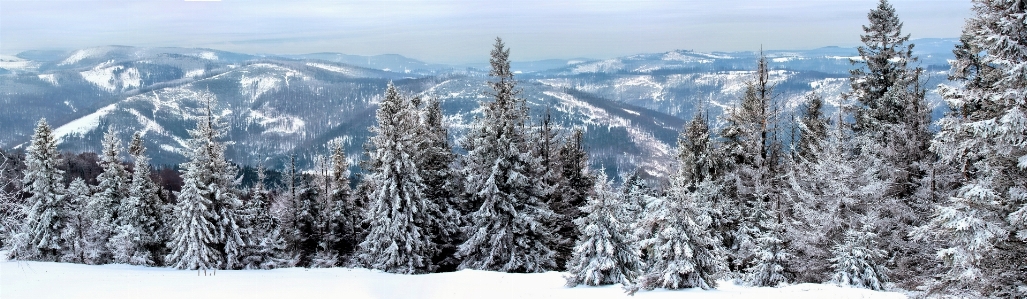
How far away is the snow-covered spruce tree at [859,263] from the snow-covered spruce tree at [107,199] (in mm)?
37870

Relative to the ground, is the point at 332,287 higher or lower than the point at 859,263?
lower

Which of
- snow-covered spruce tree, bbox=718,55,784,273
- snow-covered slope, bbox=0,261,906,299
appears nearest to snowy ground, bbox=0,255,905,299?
snow-covered slope, bbox=0,261,906,299

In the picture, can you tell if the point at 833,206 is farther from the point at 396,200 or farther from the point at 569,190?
the point at 396,200

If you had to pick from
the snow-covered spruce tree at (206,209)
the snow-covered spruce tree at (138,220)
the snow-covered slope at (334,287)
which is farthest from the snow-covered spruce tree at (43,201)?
the snow-covered slope at (334,287)

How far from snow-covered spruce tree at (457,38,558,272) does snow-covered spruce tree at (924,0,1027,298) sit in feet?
58.7

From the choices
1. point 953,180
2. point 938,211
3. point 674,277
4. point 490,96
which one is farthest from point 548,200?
point 938,211

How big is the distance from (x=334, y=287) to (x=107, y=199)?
22567 millimetres

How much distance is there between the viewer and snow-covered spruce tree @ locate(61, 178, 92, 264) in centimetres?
3747

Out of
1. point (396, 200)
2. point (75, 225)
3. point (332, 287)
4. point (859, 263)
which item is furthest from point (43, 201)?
point (859, 263)

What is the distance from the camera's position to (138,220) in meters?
35.1

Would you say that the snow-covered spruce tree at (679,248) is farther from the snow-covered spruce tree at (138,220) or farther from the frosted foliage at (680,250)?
the snow-covered spruce tree at (138,220)

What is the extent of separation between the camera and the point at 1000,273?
13.0 m

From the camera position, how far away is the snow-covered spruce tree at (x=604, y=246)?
20.1 m

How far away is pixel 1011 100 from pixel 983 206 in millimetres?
2403
